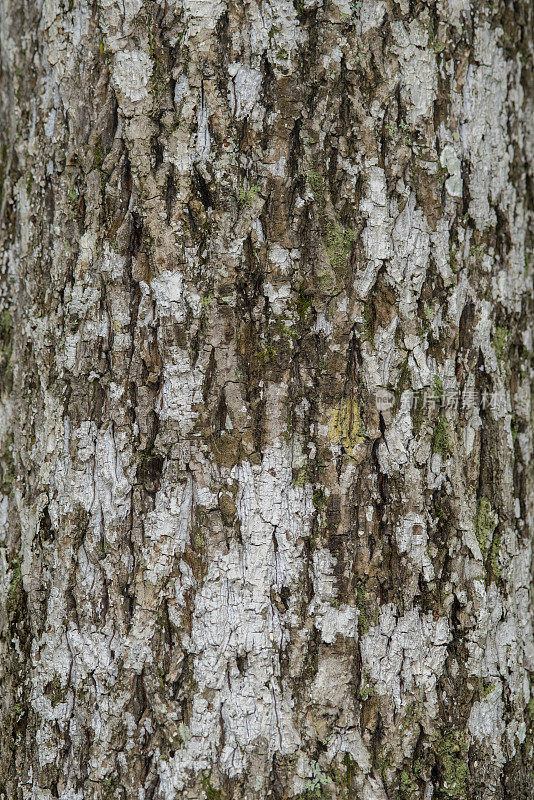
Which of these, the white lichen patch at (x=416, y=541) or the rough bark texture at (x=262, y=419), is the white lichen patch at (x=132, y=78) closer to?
the rough bark texture at (x=262, y=419)

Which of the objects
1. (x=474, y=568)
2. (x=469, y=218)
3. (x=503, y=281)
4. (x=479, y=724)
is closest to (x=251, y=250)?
(x=469, y=218)

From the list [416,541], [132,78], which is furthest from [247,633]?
[132,78]

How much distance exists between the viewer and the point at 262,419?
1.47 m

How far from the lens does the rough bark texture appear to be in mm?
1447

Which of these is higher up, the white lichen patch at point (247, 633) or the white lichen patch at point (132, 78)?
the white lichen patch at point (132, 78)

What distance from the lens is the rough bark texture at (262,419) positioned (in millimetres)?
1447

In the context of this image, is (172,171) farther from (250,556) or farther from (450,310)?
(250,556)

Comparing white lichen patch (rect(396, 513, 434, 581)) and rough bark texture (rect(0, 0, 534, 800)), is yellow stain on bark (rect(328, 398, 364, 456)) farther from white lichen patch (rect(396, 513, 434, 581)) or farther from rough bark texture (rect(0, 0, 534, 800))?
white lichen patch (rect(396, 513, 434, 581))

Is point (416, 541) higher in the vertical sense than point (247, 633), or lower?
higher

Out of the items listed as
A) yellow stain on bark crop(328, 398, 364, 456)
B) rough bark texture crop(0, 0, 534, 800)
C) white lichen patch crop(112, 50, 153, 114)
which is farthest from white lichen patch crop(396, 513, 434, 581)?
white lichen patch crop(112, 50, 153, 114)

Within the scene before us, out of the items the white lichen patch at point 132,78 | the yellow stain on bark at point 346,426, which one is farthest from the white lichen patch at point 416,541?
the white lichen patch at point 132,78

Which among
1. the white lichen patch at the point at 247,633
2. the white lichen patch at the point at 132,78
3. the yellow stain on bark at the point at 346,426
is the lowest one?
the white lichen patch at the point at 247,633

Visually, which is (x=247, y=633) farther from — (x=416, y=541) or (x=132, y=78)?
(x=132, y=78)

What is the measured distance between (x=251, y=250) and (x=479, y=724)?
1.30 meters
